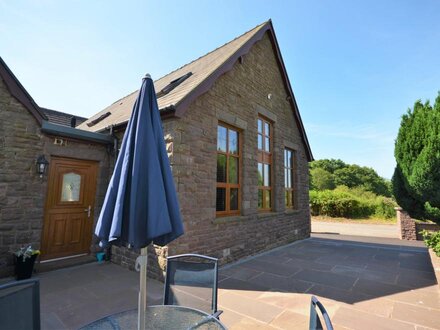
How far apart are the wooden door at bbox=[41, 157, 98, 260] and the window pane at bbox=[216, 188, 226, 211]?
3141 millimetres

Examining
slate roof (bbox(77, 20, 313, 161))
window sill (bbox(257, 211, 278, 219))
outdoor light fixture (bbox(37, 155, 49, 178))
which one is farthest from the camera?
window sill (bbox(257, 211, 278, 219))

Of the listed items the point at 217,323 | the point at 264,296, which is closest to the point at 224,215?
the point at 264,296

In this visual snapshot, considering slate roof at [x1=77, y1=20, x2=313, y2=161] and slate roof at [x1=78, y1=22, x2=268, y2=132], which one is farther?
slate roof at [x1=78, y1=22, x2=268, y2=132]

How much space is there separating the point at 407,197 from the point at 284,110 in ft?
17.1

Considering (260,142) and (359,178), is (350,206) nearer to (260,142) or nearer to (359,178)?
(260,142)

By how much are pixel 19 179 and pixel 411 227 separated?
13161 mm

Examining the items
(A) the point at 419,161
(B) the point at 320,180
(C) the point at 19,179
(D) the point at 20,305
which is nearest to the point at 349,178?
(B) the point at 320,180

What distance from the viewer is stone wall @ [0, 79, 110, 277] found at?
443 cm

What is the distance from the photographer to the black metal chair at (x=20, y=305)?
4.50 feet

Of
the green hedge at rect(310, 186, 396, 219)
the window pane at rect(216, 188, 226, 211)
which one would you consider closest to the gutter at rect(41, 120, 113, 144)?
the window pane at rect(216, 188, 226, 211)

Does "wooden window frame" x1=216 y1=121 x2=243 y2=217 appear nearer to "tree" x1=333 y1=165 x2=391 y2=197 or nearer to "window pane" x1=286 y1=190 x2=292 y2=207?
"window pane" x1=286 y1=190 x2=292 y2=207

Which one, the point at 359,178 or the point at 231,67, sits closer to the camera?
the point at 231,67

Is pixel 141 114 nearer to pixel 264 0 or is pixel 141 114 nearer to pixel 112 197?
pixel 112 197

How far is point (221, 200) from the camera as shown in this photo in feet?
18.9
